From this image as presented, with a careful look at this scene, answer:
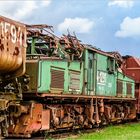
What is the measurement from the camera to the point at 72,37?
Result: 749 inches

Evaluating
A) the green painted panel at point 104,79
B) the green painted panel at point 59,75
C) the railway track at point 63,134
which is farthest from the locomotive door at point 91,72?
the railway track at point 63,134

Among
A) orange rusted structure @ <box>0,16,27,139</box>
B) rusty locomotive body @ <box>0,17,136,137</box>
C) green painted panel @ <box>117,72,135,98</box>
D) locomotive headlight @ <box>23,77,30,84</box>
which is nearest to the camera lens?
orange rusted structure @ <box>0,16,27,139</box>

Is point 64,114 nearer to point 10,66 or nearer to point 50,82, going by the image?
point 50,82

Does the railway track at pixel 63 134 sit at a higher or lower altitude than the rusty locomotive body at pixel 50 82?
lower

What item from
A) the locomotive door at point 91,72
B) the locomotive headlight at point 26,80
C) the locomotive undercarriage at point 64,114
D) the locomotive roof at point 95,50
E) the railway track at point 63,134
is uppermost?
the locomotive roof at point 95,50

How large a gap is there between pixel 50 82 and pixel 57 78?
0.54m

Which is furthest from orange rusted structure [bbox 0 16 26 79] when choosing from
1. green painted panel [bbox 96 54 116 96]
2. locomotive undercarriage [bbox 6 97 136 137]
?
green painted panel [bbox 96 54 116 96]

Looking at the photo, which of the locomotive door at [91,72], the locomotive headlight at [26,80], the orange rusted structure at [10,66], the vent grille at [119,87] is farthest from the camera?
the vent grille at [119,87]

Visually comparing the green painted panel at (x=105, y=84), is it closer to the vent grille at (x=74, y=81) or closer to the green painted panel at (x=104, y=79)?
the green painted panel at (x=104, y=79)

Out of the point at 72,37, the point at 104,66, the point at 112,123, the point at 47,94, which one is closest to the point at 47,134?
the point at 47,94

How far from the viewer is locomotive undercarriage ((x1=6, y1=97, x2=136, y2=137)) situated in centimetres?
1530

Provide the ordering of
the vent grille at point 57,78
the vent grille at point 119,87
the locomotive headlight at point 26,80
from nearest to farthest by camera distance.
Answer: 1. the locomotive headlight at point 26,80
2. the vent grille at point 57,78
3. the vent grille at point 119,87

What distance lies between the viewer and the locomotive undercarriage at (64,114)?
15305 mm

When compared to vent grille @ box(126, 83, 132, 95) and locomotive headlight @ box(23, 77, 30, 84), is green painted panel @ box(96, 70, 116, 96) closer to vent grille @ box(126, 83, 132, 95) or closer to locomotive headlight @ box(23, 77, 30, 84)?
vent grille @ box(126, 83, 132, 95)
